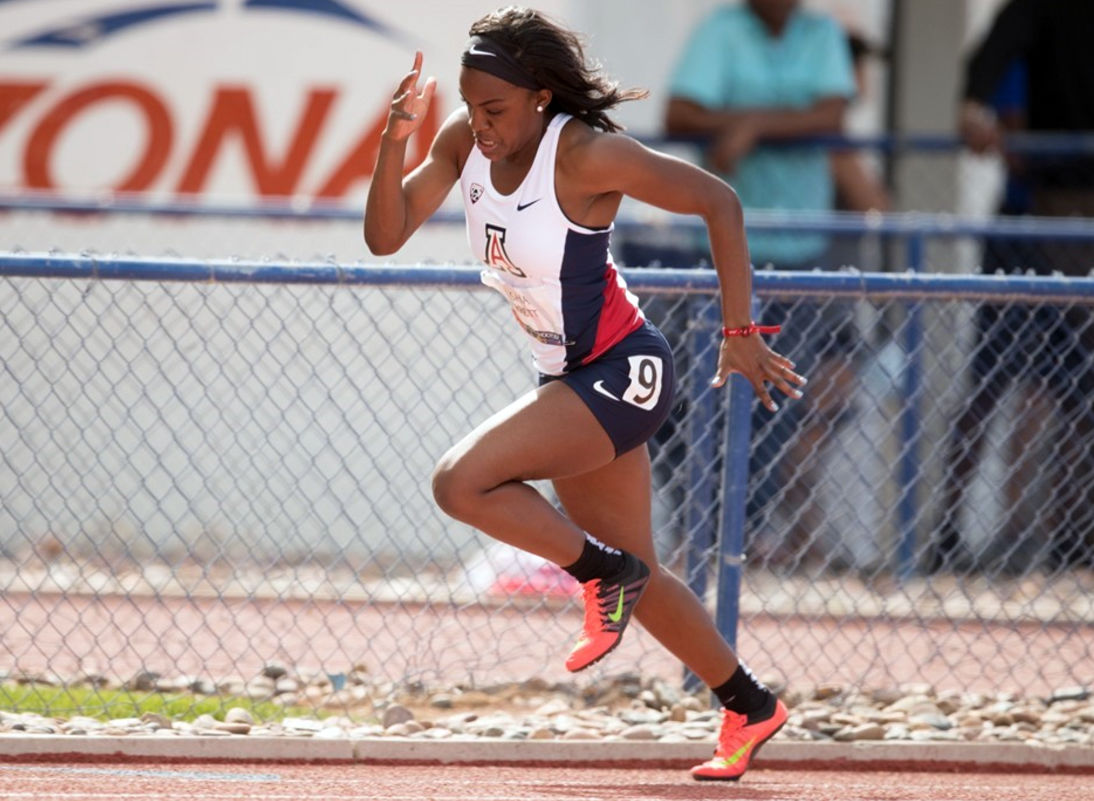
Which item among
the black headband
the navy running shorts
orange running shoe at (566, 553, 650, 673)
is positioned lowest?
orange running shoe at (566, 553, 650, 673)

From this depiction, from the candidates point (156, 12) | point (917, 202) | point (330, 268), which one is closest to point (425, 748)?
point (330, 268)

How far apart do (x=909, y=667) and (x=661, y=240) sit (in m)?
2.47

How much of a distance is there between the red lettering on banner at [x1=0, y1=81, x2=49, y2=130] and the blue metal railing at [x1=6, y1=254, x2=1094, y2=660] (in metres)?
3.71

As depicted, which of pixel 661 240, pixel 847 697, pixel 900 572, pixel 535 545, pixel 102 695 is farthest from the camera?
pixel 661 240

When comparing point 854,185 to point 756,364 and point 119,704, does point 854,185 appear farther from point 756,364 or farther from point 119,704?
point 119,704

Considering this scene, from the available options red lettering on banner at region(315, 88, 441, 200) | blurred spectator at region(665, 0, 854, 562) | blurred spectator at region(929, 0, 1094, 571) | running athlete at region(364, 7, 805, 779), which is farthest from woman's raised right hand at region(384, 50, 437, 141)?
red lettering on banner at region(315, 88, 441, 200)

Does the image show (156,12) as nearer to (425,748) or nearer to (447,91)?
(447,91)

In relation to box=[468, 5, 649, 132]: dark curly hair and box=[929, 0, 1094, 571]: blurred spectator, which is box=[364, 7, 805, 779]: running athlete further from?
box=[929, 0, 1094, 571]: blurred spectator

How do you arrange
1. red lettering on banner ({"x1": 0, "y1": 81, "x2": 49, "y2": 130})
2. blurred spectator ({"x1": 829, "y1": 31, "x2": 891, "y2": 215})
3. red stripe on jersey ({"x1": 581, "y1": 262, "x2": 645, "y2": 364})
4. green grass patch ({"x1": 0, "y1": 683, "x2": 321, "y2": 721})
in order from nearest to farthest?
A: red stripe on jersey ({"x1": 581, "y1": 262, "x2": 645, "y2": 364}), green grass patch ({"x1": 0, "y1": 683, "x2": 321, "y2": 721}), red lettering on banner ({"x1": 0, "y1": 81, "x2": 49, "y2": 130}), blurred spectator ({"x1": 829, "y1": 31, "x2": 891, "y2": 215})

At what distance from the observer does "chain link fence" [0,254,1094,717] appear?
6.19m

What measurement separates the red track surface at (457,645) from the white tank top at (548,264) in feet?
5.12

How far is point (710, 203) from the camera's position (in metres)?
4.40

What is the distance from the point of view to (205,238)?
8.18 meters

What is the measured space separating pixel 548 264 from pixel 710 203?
0.44 meters
